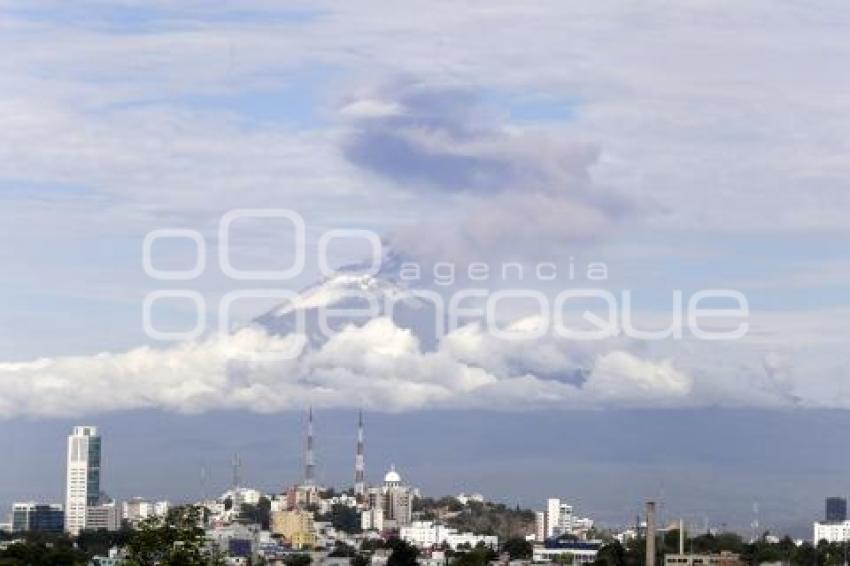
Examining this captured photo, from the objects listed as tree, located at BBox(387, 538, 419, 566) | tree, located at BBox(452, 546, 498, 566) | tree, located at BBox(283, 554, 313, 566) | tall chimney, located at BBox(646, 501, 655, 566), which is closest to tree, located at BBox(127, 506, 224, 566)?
tall chimney, located at BBox(646, 501, 655, 566)

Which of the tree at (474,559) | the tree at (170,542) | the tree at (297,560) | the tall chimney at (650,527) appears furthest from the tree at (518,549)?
the tree at (170,542)

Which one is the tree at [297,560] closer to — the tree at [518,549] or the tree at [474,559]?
the tree at [474,559]

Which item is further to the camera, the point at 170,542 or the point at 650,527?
the point at 650,527

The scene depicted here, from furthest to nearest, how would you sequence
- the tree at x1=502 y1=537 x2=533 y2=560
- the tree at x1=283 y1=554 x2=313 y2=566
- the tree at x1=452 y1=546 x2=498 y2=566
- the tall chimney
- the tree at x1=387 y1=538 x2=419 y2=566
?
1. the tree at x1=502 y1=537 x2=533 y2=560
2. the tree at x1=283 y1=554 x2=313 y2=566
3. the tree at x1=387 y1=538 x2=419 y2=566
4. the tree at x1=452 y1=546 x2=498 y2=566
5. the tall chimney

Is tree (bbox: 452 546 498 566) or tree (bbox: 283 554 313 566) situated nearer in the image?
tree (bbox: 452 546 498 566)

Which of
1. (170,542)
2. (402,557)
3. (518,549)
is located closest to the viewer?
(170,542)

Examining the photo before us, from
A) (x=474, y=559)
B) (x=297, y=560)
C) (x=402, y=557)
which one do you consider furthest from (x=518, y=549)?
(x=474, y=559)

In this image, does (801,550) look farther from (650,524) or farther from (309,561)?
(650,524)

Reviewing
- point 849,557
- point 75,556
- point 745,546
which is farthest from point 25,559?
point 745,546

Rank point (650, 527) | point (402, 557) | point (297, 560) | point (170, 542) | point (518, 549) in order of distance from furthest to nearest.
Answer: point (518, 549) < point (297, 560) < point (402, 557) < point (650, 527) < point (170, 542)

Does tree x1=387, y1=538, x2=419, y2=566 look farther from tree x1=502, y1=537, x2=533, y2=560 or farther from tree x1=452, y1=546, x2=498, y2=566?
tree x1=502, y1=537, x2=533, y2=560

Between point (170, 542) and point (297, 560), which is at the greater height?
point (170, 542)

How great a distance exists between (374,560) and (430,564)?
27.4 feet

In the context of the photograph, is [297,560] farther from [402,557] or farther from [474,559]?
[474,559]
